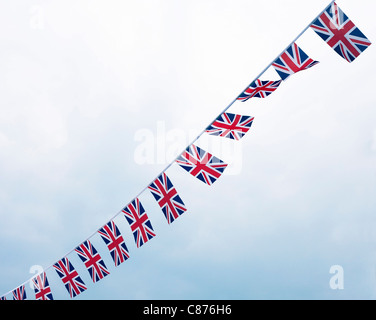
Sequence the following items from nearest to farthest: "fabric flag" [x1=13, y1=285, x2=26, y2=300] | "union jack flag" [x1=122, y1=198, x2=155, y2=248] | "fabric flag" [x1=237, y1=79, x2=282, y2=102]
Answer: "fabric flag" [x1=237, y1=79, x2=282, y2=102]
"union jack flag" [x1=122, y1=198, x2=155, y2=248]
"fabric flag" [x1=13, y1=285, x2=26, y2=300]

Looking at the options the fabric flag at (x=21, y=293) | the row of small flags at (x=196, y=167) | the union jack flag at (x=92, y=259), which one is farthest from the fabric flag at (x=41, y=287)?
the union jack flag at (x=92, y=259)

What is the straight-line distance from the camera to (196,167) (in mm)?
7887

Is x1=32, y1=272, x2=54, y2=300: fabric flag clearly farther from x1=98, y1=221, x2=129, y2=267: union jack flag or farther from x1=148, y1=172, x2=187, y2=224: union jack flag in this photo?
x1=148, y1=172, x2=187, y2=224: union jack flag

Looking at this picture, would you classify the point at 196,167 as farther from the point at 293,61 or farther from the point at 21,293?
the point at 21,293

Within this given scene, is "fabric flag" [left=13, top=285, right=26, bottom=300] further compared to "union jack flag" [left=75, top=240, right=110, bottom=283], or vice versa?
"fabric flag" [left=13, top=285, right=26, bottom=300]

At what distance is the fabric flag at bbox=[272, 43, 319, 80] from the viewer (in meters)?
6.68

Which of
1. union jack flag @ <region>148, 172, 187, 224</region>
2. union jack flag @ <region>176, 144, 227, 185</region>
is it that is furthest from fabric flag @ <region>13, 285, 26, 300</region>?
union jack flag @ <region>176, 144, 227, 185</region>

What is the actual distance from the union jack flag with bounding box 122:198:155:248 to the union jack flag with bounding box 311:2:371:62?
5.27m

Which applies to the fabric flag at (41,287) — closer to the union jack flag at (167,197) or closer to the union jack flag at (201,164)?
the union jack flag at (167,197)

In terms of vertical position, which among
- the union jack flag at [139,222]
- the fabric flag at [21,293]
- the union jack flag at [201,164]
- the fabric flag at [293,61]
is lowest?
the fabric flag at [21,293]

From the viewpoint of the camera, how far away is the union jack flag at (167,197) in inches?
→ 328

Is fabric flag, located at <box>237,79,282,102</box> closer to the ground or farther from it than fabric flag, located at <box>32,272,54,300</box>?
farther from it
